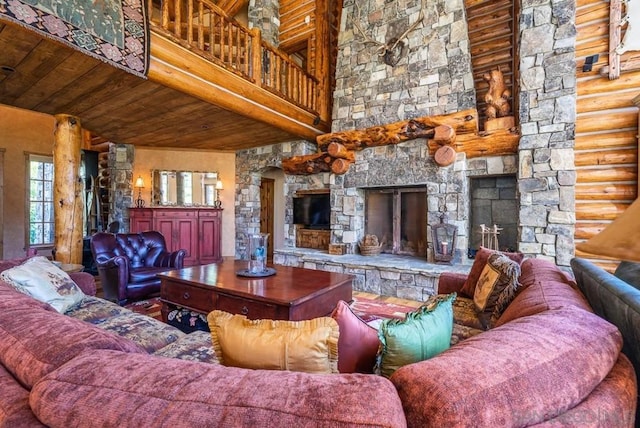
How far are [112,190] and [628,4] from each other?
809 cm

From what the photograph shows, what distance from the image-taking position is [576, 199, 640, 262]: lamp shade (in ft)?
1.94

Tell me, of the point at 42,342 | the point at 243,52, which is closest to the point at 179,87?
the point at 243,52

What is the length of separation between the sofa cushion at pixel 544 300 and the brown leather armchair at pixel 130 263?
3.57 metres

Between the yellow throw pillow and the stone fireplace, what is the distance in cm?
328

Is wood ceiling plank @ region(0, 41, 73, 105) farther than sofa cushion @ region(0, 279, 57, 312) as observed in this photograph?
Yes

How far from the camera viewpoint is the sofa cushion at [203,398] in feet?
1.89

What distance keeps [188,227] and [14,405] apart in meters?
5.85

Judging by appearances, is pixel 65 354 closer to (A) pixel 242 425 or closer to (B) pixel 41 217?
(A) pixel 242 425

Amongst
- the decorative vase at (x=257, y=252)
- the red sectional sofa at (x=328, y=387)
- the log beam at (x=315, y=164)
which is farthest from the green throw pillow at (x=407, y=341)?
the log beam at (x=315, y=164)

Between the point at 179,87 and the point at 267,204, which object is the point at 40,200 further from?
the point at 179,87

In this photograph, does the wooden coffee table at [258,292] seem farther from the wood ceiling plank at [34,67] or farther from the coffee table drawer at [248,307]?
the wood ceiling plank at [34,67]

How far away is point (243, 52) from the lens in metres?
4.56

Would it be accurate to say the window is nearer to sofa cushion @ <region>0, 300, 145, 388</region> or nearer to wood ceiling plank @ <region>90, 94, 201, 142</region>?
wood ceiling plank @ <region>90, 94, 201, 142</region>

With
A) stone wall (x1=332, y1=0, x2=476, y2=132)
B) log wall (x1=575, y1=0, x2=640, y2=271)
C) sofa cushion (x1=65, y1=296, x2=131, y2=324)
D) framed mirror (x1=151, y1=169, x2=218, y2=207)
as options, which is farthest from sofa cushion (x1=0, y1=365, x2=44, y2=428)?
framed mirror (x1=151, y1=169, x2=218, y2=207)
